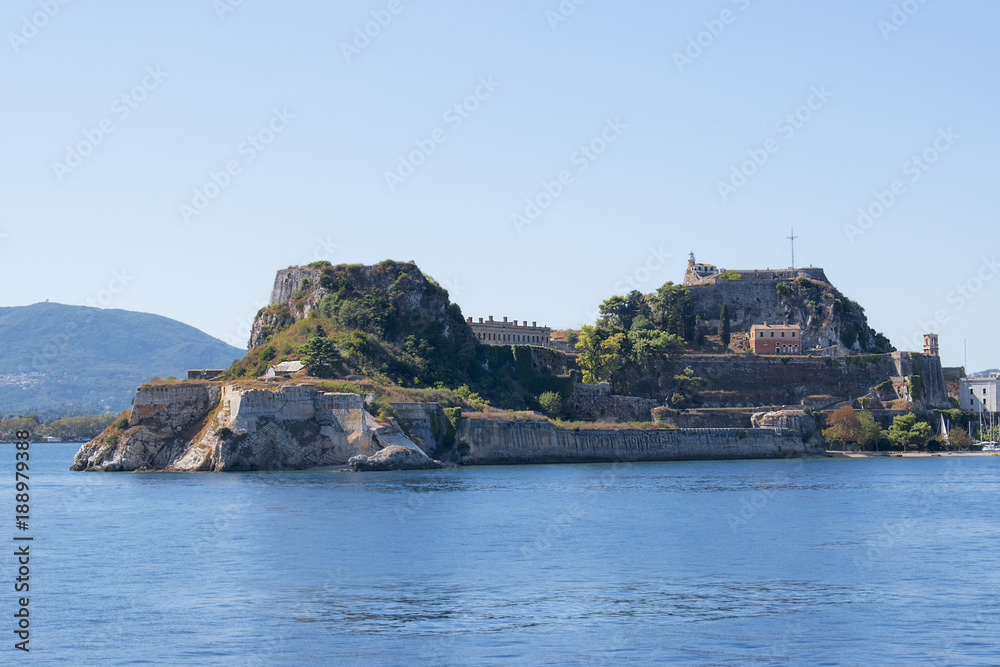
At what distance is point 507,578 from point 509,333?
94.0m

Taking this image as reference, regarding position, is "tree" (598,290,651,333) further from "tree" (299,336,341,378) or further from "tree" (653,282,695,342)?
"tree" (299,336,341,378)

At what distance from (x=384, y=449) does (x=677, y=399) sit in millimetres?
37822

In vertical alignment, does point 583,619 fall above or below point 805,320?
below

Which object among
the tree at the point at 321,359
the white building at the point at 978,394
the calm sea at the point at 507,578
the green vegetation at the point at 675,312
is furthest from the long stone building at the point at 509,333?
the calm sea at the point at 507,578

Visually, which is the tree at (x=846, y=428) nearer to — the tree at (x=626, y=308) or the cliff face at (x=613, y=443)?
the cliff face at (x=613, y=443)

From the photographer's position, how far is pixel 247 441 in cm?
7844

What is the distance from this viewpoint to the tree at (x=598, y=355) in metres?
112

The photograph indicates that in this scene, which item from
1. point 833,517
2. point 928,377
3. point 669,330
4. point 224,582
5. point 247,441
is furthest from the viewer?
point 669,330

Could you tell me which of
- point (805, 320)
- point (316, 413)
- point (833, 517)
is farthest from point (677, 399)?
point (833, 517)

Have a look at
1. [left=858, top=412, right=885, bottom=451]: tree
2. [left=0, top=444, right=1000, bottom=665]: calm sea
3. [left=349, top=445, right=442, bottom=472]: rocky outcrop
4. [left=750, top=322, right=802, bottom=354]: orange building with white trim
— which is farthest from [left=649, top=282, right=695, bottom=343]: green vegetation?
[left=0, top=444, right=1000, bottom=665]: calm sea

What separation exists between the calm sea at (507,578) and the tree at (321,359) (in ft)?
90.3

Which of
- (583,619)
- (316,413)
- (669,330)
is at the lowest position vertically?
(583,619)

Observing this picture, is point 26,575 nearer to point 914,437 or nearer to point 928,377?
point 914,437

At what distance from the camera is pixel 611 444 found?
9456 cm
